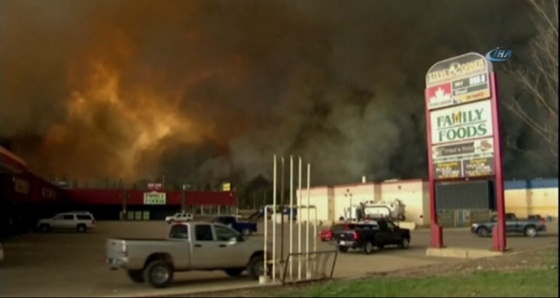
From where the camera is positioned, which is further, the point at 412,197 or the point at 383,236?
the point at 412,197

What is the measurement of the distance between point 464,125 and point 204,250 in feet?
43.9

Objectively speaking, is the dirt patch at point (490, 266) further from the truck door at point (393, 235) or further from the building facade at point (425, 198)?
the building facade at point (425, 198)

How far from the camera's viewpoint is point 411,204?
69375 mm

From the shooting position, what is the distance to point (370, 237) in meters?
28.6

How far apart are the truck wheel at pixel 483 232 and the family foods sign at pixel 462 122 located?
19255mm

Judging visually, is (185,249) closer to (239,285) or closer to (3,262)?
(239,285)

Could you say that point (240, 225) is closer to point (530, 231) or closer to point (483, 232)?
point (483, 232)

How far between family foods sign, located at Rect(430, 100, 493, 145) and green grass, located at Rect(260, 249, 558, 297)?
9708 mm

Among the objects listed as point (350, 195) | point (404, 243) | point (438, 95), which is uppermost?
point (438, 95)

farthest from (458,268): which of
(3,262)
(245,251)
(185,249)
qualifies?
(3,262)

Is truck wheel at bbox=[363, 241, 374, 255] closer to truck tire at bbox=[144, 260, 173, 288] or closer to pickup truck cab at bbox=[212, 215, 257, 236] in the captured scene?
truck tire at bbox=[144, 260, 173, 288]

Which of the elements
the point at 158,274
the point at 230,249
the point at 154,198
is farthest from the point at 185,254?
the point at 154,198

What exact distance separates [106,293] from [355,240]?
15895mm

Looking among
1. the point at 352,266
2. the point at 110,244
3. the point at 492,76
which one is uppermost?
the point at 492,76
